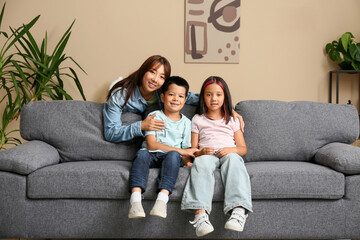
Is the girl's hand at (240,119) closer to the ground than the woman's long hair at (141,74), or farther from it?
closer to the ground

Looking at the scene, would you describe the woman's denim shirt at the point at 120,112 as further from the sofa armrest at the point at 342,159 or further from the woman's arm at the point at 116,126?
Result: the sofa armrest at the point at 342,159

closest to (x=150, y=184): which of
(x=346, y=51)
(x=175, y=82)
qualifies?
(x=175, y=82)

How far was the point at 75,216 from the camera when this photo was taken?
1927 mm

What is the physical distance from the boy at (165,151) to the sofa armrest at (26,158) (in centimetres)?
51

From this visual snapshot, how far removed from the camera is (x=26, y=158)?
6.44 ft

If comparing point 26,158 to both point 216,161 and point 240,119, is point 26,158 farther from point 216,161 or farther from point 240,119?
point 240,119

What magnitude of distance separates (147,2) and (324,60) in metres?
1.83

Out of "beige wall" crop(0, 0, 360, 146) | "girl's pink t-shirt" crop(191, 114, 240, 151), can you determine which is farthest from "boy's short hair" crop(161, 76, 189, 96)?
"beige wall" crop(0, 0, 360, 146)

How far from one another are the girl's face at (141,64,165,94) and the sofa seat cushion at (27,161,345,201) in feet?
2.12

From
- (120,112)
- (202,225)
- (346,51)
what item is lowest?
(202,225)

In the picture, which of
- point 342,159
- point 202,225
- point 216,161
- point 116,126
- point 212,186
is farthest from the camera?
point 116,126

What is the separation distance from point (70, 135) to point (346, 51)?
263 centimetres

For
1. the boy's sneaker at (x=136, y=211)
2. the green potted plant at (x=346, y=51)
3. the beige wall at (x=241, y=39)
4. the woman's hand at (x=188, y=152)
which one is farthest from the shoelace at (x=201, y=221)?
the green potted plant at (x=346, y=51)

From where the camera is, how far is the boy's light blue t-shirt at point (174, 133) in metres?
2.23
